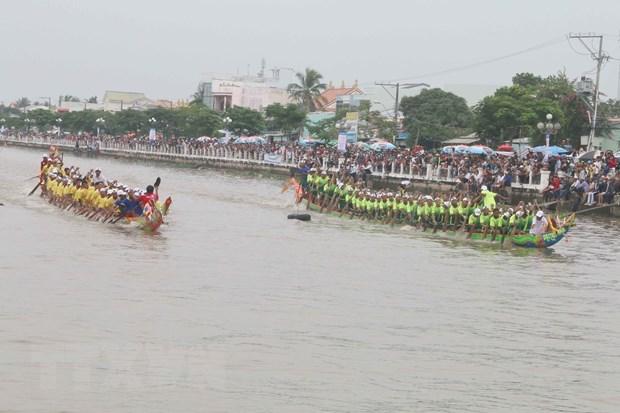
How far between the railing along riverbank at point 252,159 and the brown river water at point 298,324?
1478 cm

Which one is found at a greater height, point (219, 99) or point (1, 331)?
point (219, 99)

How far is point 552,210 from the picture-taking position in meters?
35.8

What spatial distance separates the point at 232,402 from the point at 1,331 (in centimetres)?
412

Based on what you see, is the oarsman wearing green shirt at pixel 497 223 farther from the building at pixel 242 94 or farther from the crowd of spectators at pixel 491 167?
the building at pixel 242 94

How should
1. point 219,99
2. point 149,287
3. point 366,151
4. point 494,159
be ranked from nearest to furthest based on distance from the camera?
1. point 149,287
2. point 494,159
3. point 366,151
4. point 219,99

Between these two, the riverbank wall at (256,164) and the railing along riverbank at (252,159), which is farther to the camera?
the railing along riverbank at (252,159)

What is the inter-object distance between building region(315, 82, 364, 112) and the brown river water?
56.0 m

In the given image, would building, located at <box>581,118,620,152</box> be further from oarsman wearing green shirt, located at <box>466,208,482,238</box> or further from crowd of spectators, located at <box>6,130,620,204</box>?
oarsman wearing green shirt, located at <box>466,208,482,238</box>

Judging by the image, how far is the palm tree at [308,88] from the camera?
8788cm

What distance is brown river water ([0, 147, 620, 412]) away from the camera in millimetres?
11914

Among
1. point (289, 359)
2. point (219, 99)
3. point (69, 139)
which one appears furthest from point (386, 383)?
point (219, 99)

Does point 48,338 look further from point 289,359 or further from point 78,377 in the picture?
point 289,359

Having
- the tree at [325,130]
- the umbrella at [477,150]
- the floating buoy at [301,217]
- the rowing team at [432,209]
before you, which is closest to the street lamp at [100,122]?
the tree at [325,130]

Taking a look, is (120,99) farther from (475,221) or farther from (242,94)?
(475,221)
